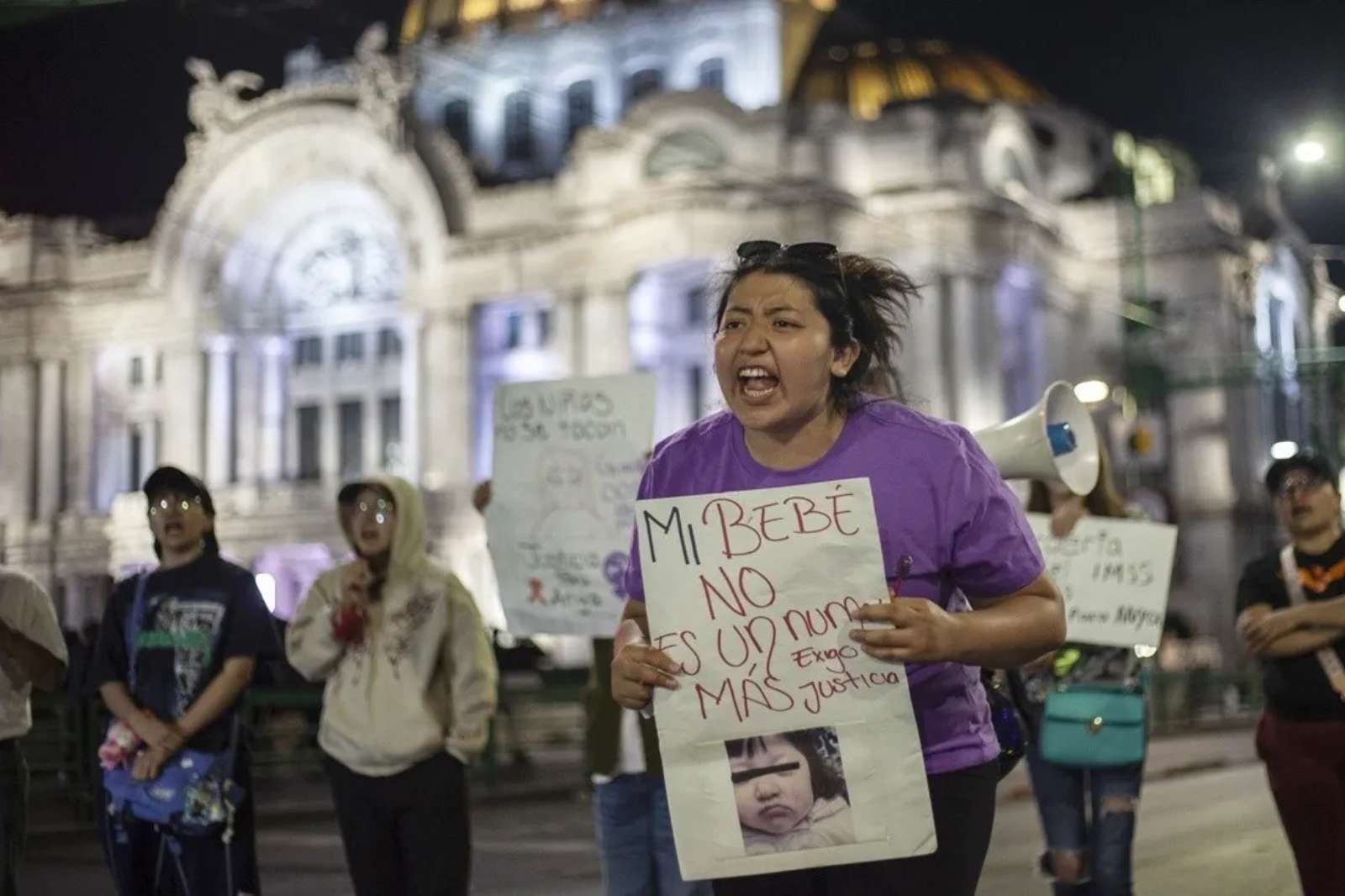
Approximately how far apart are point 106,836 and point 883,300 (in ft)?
11.5

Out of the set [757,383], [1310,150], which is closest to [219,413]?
[1310,150]

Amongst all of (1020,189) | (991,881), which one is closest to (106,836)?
(991,881)

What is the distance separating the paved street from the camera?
32.2ft

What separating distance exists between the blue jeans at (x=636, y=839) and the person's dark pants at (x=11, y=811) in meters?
2.01

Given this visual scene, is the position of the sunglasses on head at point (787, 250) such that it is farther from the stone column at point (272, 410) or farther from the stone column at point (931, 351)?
the stone column at point (272, 410)

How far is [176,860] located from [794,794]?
3188 millimetres

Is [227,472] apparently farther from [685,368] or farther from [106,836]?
[106,836]

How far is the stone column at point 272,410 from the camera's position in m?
52.6

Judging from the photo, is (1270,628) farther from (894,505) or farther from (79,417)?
(79,417)

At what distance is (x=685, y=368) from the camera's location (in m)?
46.7

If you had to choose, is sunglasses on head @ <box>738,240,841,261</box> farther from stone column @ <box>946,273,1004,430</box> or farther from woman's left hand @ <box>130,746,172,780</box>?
stone column @ <box>946,273,1004,430</box>

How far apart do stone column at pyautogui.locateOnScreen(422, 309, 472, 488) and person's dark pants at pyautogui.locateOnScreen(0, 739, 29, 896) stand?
40.6m

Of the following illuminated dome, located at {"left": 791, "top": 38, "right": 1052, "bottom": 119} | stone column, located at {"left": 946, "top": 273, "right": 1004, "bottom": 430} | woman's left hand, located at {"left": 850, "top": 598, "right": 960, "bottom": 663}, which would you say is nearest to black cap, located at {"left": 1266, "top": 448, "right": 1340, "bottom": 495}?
woman's left hand, located at {"left": 850, "top": 598, "right": 960, "bottom": 663}

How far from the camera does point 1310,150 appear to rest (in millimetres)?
23594
